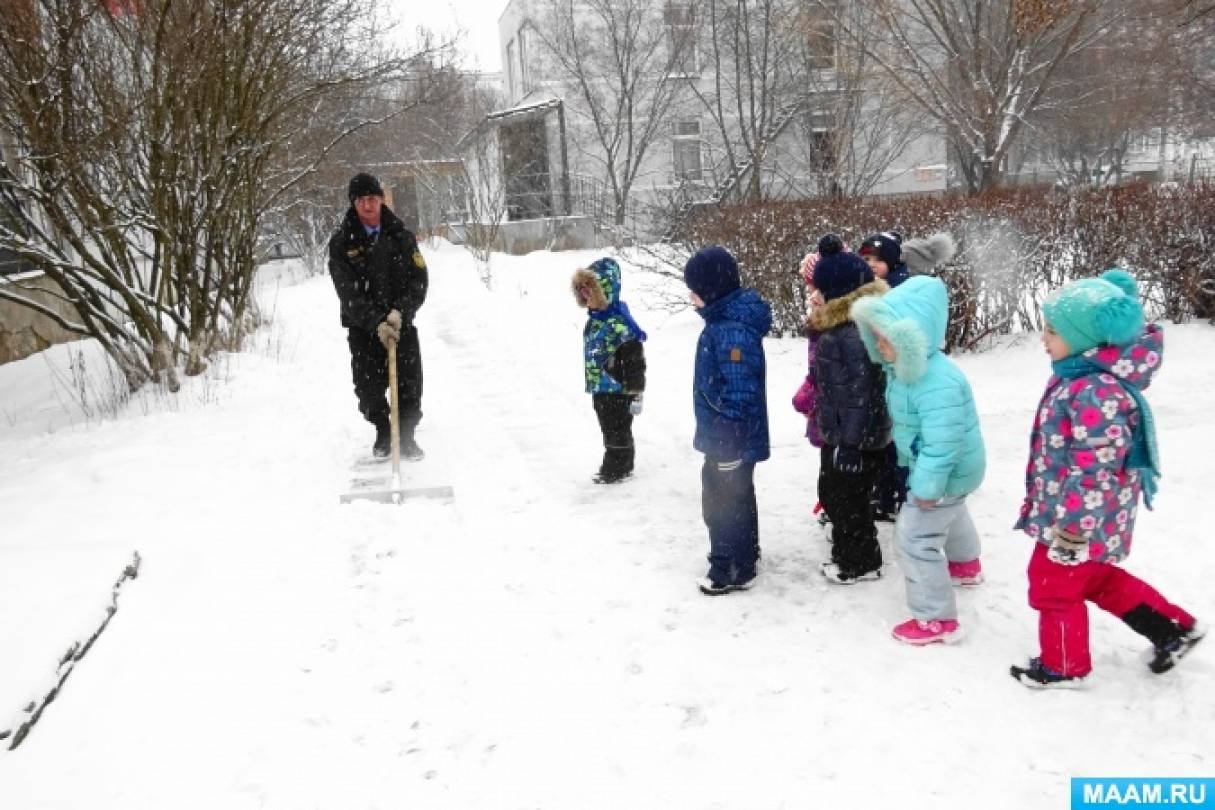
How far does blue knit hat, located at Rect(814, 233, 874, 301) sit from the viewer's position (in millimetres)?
3650

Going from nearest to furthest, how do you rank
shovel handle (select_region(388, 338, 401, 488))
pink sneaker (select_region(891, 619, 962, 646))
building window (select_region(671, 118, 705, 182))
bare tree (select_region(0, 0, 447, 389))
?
pink sneaker (select_region(891, 619, 962, 646)) → shovel handle (select_region(388, 338, 401, 488)) → bare tree (select_region(0, 0, 447, 389)) → building window (select_region(671, 118, 705, 182))

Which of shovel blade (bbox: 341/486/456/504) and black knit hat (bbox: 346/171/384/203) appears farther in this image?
black knit hat (bbox: 346/171/384/203)

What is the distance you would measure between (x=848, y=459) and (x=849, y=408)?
217 millimetres

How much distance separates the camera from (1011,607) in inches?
139

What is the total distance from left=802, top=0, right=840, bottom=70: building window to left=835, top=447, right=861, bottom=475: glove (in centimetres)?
1213

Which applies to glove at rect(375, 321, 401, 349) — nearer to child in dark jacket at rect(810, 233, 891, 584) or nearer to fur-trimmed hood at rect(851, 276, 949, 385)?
child in dark jacket at rect(810, 233, 891, 584)

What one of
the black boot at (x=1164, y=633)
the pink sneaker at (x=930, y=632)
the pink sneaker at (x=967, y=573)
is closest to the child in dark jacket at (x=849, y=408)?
the pink sneaker at (x=967, y=573)

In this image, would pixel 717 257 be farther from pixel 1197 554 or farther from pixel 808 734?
pixel 1197 554

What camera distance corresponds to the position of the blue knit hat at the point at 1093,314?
2674mm

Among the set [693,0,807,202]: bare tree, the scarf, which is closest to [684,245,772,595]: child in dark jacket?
the scarf

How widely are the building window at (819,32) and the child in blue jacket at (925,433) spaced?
1214 cm

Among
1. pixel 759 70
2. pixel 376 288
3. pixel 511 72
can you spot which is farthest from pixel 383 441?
pixel 511 72

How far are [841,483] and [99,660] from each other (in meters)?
3.10

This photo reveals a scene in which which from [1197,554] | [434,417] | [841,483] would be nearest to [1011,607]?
[841,483]
